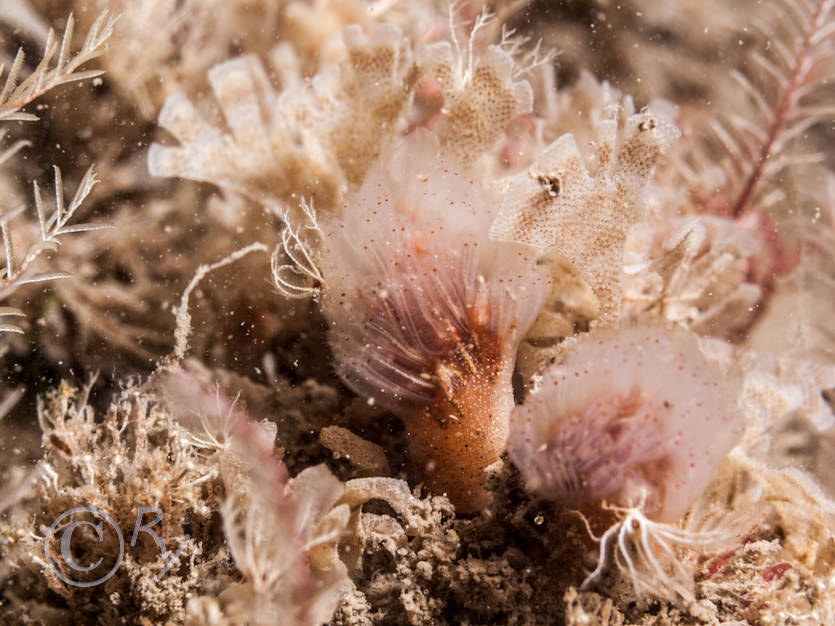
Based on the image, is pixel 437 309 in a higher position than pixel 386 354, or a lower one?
higher

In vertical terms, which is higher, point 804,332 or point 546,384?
point 546,384

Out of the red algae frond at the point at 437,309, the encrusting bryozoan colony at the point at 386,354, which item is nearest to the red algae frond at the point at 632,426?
the encrusting bryozoan colony at the point at 386,354

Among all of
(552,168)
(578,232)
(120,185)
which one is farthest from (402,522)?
(120,185)

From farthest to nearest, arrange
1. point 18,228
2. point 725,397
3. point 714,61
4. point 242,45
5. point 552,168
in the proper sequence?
point 714,61 < point 242,45 < point 18,228 < point 552,168 < point 725,397

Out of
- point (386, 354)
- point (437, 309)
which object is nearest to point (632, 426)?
point (437, 309)

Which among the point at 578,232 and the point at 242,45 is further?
the point at 242,45

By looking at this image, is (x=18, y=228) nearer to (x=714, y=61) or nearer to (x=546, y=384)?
(x=546, y=384)

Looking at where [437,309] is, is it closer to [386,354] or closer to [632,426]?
[386,354]
